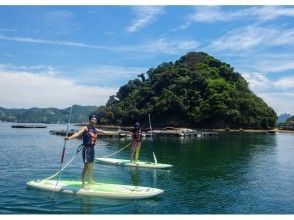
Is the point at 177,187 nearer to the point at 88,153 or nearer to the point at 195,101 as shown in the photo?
the point at 88,153

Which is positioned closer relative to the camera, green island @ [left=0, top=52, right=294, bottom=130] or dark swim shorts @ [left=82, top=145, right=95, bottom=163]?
dark swim shorts @ [left=82, top=145, right=95, bottom=163]

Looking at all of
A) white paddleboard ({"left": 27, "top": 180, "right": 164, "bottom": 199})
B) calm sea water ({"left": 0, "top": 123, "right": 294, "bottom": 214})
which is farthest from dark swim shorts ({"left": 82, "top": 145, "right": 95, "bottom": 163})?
calm sea water ({"left": 0, "top": 123, "right": 294, "bottom": 214})

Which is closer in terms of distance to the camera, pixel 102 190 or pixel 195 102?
pixel 102 190

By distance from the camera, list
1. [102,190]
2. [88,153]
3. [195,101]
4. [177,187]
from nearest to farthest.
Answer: [88,153] < [102,190] < [177,187] < [195,101]

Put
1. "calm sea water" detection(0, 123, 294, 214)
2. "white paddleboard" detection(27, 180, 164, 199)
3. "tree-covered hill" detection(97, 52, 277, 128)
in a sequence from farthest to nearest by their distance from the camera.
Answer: "tree-covered hill" detection(97, 52, 277, 128), "white paddleboard" detection(27, 180, 164, 199), "calm sea water" detection(0, 123, 294, 214)

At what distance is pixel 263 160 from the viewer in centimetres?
A: 3328

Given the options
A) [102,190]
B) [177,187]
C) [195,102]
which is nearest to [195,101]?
[195,102]

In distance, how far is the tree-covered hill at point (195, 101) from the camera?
317ft

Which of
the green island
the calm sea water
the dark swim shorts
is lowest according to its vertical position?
the calm sea water

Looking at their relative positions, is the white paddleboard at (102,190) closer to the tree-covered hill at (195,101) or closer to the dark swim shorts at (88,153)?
the dark swim shorts at (88,153)

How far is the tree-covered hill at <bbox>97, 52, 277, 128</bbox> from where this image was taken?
96625 millimetres

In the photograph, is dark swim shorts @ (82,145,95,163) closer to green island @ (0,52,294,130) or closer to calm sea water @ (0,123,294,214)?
calm sea water @ (0,123,294,214)

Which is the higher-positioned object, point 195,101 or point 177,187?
point 195,101

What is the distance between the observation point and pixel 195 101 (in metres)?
98.9
